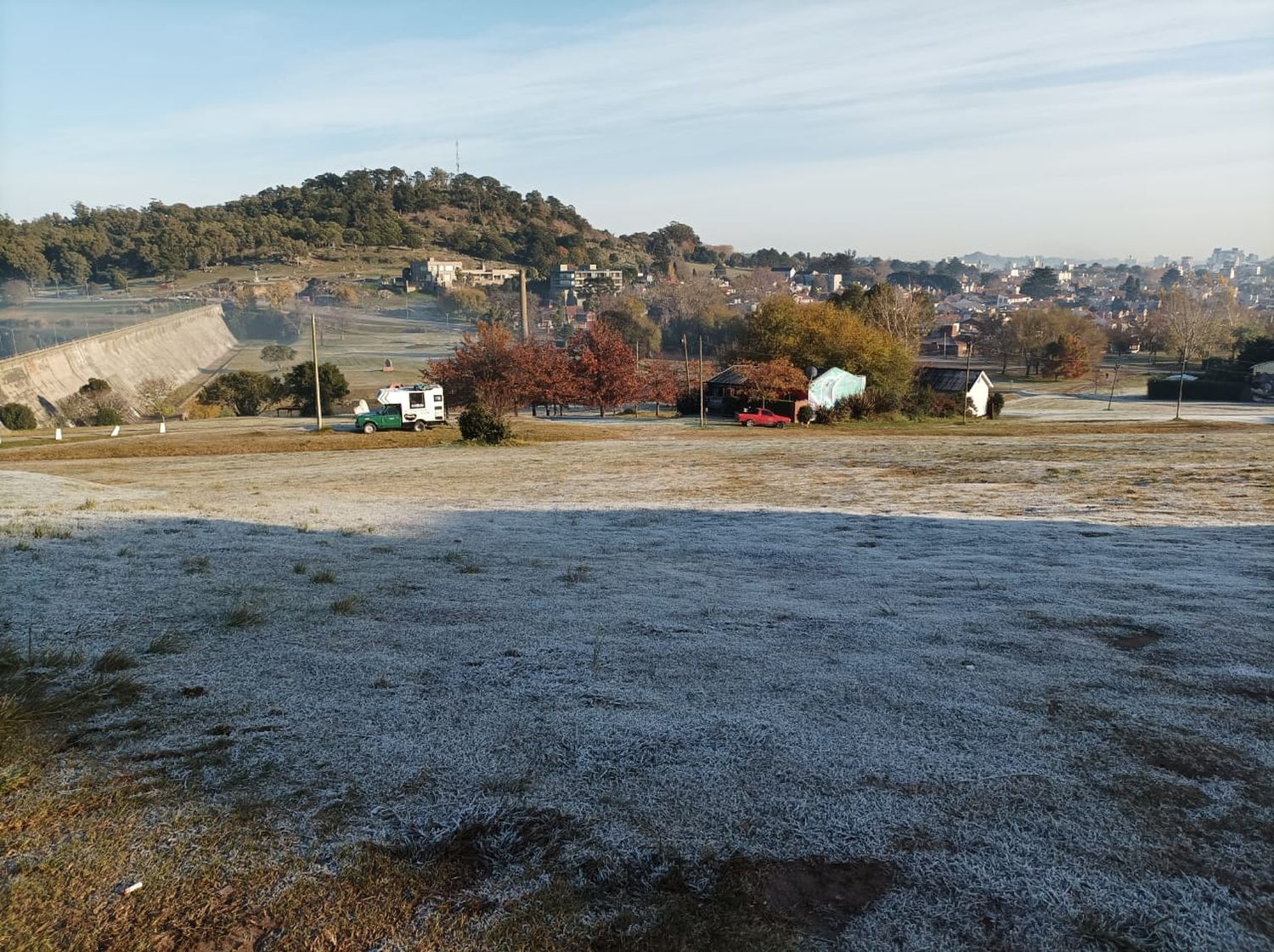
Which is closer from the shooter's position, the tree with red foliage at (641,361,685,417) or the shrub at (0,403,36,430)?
the shrub at (0,403,36,430)

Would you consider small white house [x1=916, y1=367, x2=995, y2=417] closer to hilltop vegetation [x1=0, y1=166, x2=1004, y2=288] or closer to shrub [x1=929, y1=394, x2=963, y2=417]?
shrub [x1=929, y1=394, x2=963, y2=417]

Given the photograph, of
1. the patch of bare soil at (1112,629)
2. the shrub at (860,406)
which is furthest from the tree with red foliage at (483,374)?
the patch of bare soil at (1112,629)

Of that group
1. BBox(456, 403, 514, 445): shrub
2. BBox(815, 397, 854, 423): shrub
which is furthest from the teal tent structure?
BBox(456, 403, 514, 445): shrub

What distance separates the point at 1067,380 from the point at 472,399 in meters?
70.1

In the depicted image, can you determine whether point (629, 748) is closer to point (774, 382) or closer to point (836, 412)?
point (774, 382)

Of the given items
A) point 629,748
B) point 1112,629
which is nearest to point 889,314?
point 1112,629

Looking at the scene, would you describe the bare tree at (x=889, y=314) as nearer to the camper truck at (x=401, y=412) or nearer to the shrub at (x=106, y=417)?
the camper truck at (x=401, y=412)

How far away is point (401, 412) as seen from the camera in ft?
137

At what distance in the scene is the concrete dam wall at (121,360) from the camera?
5809 cm

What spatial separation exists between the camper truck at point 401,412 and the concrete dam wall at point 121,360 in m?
30.7

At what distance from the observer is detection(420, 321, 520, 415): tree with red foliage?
51406 mm

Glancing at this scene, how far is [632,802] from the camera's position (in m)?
4.30

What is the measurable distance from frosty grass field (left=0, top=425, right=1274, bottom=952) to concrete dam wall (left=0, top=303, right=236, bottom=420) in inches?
2265

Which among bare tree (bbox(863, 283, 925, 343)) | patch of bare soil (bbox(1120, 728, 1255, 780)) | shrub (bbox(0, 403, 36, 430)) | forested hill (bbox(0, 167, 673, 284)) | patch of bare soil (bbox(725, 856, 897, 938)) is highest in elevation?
forested hill (bbox(0, 167, 673, 284))
